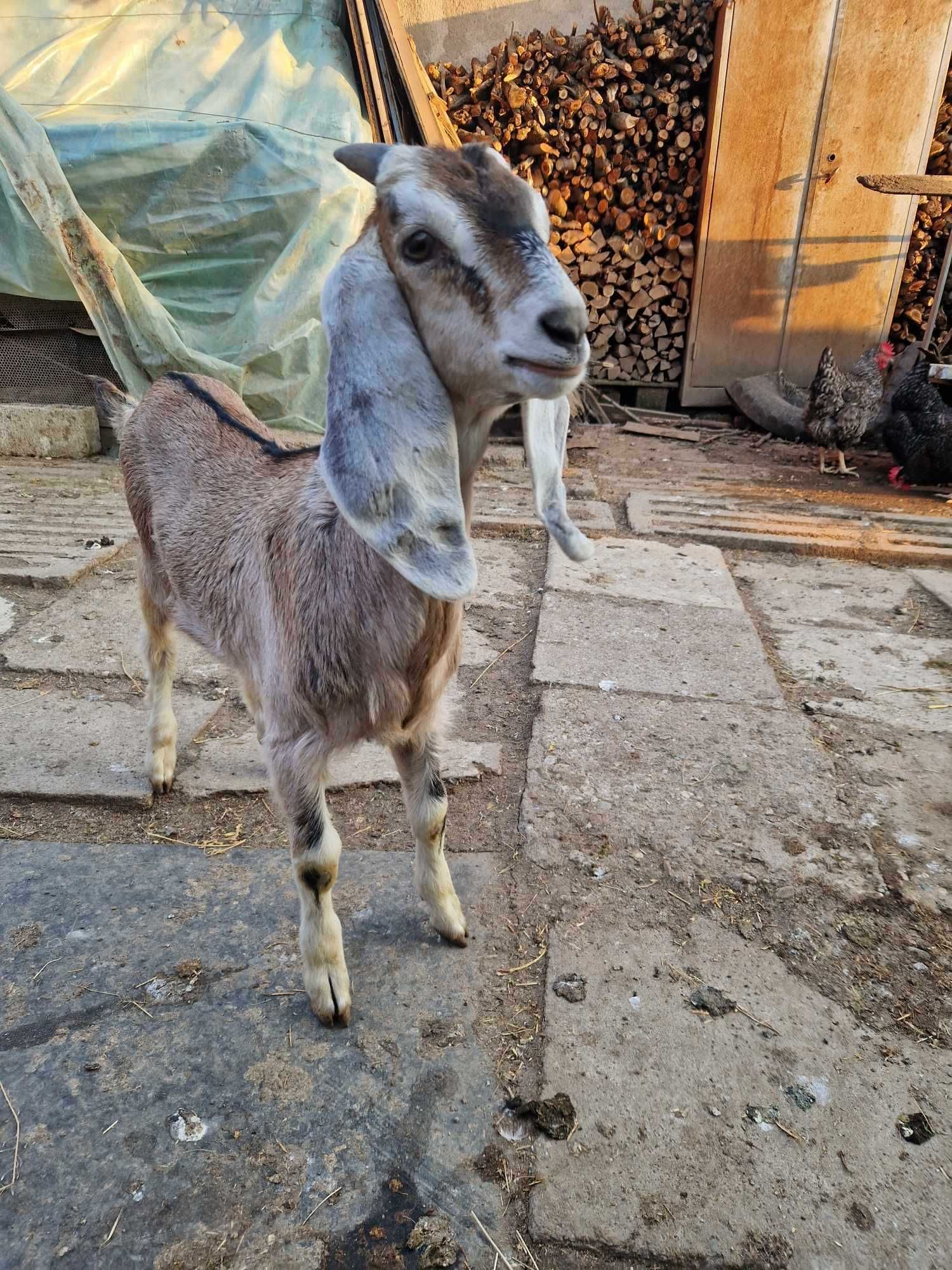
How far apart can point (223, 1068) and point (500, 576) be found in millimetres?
2935

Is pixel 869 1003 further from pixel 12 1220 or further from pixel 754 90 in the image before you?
pixel 754 90

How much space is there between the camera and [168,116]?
5617mm

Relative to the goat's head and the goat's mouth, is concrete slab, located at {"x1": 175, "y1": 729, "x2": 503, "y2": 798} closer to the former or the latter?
the goat's head

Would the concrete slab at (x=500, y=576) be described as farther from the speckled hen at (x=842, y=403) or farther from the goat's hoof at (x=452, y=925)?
the speckled hen at (x=842, y=403)

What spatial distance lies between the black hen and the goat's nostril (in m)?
6.02

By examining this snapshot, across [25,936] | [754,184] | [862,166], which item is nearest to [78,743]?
[25,936]

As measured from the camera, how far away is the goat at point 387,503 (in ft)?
4.58

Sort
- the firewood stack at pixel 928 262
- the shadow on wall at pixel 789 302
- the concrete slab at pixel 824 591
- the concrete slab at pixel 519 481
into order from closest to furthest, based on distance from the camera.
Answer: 1. the concrete slab at pixel 824 591
2. the concrete slab at pixel 519 481
3. the firewood stack at pixel 928 262
4. the shadow on wall at pixel 789 302

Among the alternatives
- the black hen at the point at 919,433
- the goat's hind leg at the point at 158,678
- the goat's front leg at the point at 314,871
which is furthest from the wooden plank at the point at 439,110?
the goat's front leg at the point at 314,871

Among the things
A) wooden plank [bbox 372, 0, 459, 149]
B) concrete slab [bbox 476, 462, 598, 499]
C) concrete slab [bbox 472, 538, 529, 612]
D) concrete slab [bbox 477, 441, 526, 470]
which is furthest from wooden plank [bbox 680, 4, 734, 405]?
concrete slab [bbox 472, 538, 529, 612]

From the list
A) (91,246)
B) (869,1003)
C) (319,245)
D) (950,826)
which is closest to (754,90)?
(319,245)

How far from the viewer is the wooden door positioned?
7137 millimetres

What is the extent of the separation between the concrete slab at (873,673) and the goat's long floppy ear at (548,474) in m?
1.82

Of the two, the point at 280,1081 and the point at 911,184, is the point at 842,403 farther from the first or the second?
the point at 280,1081
